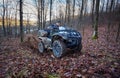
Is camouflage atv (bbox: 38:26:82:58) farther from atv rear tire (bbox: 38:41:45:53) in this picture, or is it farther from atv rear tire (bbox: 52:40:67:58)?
atv rear tire (bbox: 38:41:45:53)

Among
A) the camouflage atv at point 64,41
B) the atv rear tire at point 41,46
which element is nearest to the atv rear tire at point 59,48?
the camouflage atv at point 64,41

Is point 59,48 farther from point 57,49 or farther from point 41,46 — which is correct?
point 41,46

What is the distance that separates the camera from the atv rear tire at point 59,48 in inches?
357

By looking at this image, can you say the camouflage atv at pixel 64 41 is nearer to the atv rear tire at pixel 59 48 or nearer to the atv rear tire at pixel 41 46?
the atv rear tire at pixel 59 48

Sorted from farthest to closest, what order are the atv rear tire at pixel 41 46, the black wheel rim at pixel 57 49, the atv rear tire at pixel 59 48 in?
the atv rear tire at pixel 41 46 → the black wheel rim at pixel 57 49 → the atv rear tire at pixel 59 48

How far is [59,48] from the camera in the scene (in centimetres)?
934

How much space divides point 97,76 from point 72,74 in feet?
2.66

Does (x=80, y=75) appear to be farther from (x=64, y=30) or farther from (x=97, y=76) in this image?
(x=64, y=30)

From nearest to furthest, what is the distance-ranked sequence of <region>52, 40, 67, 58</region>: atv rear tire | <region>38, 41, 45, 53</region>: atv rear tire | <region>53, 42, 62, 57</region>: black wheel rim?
<region>52, 40, 67, 58</region>: atv rear tire, <region>53, 42, 62, 57</region>: black wheel rim, <region>38, 41, 45, 53</region>: atv rear tire

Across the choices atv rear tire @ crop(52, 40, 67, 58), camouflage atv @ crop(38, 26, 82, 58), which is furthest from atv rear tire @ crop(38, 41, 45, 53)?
atv rear tire @ crop(52, 40, 67, 58)

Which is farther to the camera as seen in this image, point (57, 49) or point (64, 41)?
point (57, 49)

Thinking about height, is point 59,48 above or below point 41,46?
above

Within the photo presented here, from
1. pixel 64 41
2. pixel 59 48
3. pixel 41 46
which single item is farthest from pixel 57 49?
pixel 41 46

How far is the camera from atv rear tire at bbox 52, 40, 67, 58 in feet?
29.8
